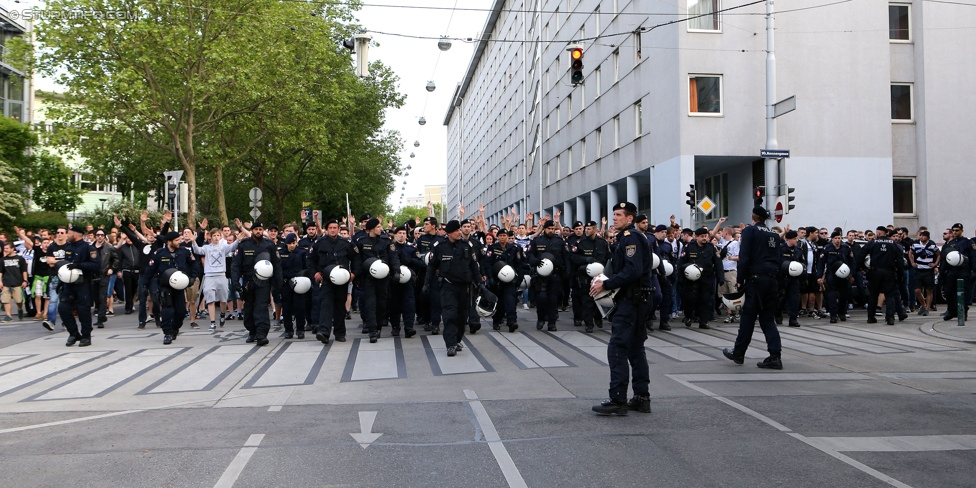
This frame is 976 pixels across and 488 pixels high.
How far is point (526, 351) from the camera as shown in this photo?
36.0ft

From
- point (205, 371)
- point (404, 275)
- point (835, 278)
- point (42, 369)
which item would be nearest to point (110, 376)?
point (205, 371)

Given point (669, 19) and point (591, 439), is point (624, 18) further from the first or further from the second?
point (591, 439)

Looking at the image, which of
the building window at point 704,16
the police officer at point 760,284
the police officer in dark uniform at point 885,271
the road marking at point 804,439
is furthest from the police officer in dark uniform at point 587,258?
the building window at point 704,16

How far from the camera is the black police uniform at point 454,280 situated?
34.9 ft

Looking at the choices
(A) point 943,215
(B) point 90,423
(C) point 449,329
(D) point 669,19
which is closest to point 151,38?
(D) point 669,19

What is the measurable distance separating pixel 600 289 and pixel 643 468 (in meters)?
2.21

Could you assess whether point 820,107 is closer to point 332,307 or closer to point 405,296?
point 405,296

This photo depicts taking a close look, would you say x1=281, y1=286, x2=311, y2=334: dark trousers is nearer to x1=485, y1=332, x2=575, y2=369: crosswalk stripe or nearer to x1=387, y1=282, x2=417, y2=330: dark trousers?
x1=387, y1=282, x2=417, y2=330: dark trousers

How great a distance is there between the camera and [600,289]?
7094mm

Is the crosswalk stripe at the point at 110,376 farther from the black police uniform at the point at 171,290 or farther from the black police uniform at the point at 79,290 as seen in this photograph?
the black police uniform at the point at 79,290

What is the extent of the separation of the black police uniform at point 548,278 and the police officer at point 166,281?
560 centimetres

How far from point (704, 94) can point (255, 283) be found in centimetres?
1974

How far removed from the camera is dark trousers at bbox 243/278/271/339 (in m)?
11.7

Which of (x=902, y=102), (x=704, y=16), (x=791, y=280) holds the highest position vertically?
(x=704, y=16)
